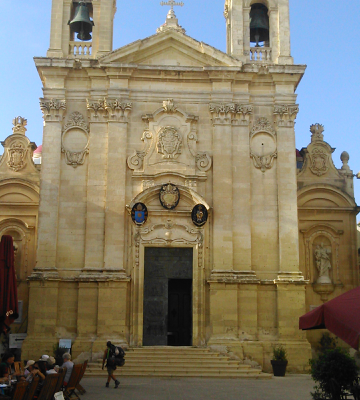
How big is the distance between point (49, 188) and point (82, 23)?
6.85 m

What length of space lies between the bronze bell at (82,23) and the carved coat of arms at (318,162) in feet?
34.4

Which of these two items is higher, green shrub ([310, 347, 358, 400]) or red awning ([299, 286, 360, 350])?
red awning ([299, 286, 360, 350])

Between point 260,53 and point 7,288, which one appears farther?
point 260,53

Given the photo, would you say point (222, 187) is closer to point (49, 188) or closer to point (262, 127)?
point (262, 127)

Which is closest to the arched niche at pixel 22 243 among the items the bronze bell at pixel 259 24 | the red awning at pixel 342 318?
the bronze bell at pixel 259 24

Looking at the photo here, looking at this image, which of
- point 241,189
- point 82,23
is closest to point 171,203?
point 241,189

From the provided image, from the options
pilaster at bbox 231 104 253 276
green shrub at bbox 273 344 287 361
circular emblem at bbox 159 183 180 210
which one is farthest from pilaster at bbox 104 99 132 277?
green shrub at bbox 273 344 287 361

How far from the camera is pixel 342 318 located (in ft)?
36.1

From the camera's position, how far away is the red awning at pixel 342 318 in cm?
1038

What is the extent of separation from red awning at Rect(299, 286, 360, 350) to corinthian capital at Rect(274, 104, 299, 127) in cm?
1203

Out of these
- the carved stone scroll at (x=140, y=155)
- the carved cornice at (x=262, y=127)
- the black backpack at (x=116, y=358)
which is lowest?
the black backpack at (x=116, y=358)

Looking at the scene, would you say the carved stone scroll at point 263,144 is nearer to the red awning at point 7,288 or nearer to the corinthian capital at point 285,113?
the corinthian capital at point 285,113

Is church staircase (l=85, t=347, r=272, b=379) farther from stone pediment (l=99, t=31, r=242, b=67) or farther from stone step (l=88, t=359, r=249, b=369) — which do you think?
stone pediment (l=99, t=31, r=242, b=67)

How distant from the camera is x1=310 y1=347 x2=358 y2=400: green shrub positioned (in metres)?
12.2
